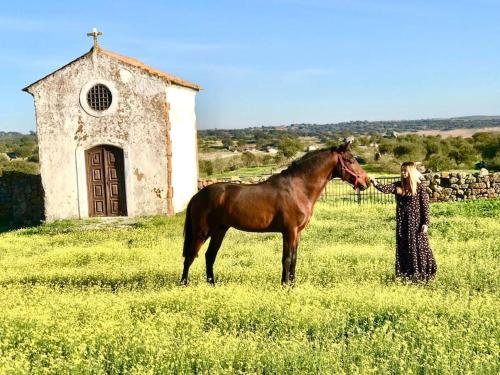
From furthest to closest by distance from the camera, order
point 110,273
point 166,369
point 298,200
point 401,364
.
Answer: point 110,273 → point 298,200 → point 166,369 → point 401,364

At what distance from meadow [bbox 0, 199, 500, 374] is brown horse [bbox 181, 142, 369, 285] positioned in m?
0.89

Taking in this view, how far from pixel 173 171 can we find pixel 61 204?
393 cm

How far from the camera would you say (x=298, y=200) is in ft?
28.8

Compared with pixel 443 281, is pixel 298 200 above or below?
above

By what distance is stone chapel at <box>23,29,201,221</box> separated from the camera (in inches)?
752

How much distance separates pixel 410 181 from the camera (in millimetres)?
9000

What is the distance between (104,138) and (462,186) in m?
14.1

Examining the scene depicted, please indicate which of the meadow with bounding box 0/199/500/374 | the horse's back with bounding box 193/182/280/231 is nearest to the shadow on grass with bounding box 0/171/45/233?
the meadow with bounding box 0/199/500/374

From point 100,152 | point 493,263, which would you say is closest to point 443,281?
point 493,263

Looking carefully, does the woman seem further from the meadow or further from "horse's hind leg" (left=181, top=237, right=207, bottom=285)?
"horse's hind leg" (left=181, top=237, right=207, bottom=285)

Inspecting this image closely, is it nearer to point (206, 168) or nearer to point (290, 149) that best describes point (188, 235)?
point (206, 168)

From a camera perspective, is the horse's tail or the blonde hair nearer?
the blonde hair

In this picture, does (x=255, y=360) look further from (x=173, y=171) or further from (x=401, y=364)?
(x=173, y=171)

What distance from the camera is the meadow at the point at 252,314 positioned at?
5.84 m
